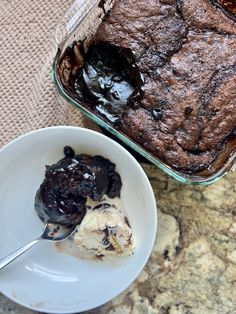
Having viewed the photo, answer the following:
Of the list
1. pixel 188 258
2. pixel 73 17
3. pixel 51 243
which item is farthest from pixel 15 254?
pixel 73 17

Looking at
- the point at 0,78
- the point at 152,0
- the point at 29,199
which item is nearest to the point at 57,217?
the point at 29,199

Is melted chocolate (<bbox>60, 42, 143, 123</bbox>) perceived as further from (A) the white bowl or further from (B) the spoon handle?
(B) the spoon handle

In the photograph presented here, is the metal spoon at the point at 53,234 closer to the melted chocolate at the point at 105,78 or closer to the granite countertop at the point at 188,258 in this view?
the granite countertop at the point at 188,258

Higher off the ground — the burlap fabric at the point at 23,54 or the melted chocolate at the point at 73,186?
Answer: the burlap fabric at the point at 23,54

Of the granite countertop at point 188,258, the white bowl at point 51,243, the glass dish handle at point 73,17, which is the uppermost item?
the glass dish handle at point 73,17

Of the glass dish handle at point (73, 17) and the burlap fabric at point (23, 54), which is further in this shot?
the burlap fabric at point (23, 54)

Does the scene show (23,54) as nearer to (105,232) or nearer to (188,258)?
(105,232)

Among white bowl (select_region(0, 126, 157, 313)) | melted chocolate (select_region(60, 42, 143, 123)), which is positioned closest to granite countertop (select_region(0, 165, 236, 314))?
white bowl (select_region(0, 126, 157, 313))

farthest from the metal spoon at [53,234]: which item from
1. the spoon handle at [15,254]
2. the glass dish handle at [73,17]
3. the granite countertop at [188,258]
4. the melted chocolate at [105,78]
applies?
the glass dish handle at [73,17]
